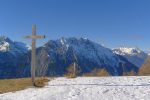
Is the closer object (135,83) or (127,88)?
(127,88)

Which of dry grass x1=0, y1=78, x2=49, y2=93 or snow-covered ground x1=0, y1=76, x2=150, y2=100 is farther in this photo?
dry grass x1=0, y1=78, x2=49, y2=93

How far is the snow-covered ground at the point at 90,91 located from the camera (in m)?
24.8

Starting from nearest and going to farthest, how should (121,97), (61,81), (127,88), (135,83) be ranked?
(121,97)
(127,88)
(135,83)
(61,81)

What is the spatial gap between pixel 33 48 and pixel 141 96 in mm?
12096

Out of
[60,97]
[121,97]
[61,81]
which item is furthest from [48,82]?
[121,97]

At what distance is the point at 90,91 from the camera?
85.8 feet

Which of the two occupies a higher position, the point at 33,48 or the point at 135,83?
the point at 33,48

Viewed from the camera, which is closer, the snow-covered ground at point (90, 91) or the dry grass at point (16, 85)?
the snow-covered ground at point (90, 91)

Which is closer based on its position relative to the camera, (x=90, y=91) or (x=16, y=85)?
(x=90, y=91)

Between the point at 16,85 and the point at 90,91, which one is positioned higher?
the point at 16,85

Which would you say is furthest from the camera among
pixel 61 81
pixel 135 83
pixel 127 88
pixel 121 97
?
pixel 61 81

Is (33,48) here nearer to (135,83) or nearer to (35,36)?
(35,36)

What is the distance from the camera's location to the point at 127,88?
26828 mm

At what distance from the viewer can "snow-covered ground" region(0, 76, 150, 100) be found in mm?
24781
